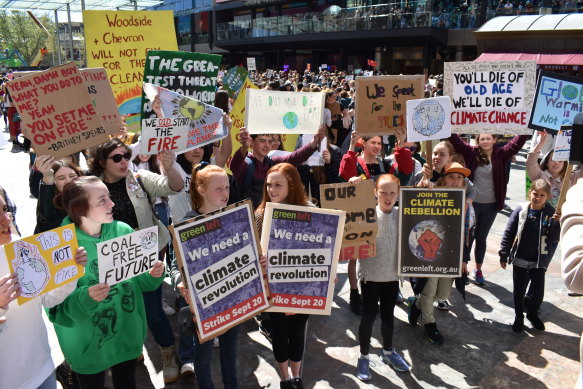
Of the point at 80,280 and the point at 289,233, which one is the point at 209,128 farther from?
the point at 80,280

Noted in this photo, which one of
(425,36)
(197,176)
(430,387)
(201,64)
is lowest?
(430,387)

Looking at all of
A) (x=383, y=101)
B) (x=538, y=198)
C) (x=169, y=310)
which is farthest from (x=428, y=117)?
(x=169, y=310)

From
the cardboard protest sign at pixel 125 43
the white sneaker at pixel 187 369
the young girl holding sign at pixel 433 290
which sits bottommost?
the white sneaker at pixel 187 369

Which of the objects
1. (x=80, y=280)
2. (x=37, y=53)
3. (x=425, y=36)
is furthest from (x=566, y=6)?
(x=37, y=53)

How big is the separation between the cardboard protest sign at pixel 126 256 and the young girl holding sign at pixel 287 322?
1.01m

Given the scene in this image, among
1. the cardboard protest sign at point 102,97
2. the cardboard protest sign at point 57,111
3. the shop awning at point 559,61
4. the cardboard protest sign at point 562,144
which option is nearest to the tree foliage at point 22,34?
the shop awning at point 559,61

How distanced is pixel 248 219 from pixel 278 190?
472mm

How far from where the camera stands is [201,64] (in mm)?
5336

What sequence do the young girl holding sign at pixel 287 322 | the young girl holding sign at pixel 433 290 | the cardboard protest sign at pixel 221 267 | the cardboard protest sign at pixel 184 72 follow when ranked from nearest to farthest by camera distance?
the cardboard protest sign at pixel 221 267
the young girl holding sign at pixel 287 322
the young girl holding sign at pixel 433 290
the cardboard protest sign at pixel 184 72

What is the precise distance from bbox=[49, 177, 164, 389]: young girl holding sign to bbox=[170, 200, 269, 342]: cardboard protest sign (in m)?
0.23

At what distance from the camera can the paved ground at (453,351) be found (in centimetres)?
390

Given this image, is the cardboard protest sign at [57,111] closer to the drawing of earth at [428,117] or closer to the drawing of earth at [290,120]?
the drawing of earth at [290,120]

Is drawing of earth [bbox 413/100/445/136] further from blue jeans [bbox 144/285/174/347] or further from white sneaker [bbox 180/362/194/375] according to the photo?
white sneaker [bbox 180/362/194/375]

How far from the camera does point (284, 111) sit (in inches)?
187
